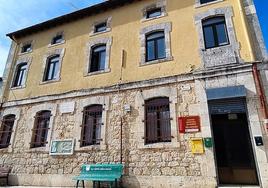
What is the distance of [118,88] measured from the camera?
353 inches

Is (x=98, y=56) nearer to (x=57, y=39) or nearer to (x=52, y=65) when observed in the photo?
(x=52, y=65)

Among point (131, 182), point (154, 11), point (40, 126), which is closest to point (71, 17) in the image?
point (154, 11)

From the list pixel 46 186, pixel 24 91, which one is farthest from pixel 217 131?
pixel 24 91

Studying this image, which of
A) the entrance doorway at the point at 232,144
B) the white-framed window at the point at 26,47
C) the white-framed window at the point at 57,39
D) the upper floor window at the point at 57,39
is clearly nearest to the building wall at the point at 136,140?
the entrance doorway at the point at 232,144

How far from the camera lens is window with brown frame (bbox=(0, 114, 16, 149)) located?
1058 cm

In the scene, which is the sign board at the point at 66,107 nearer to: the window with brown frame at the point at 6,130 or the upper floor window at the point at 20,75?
the window with brown frame at the point at 6,130

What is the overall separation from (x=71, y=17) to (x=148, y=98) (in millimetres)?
6856

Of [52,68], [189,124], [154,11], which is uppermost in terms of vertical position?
[154,11]

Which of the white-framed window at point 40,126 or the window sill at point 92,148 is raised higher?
the white-framed window at point 40,126

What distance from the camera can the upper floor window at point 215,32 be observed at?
817 centimetres

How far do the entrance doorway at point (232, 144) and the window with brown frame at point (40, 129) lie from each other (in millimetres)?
7287

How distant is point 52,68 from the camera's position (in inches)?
447

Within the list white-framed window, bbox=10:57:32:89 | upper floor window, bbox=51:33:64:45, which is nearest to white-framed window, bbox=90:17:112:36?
upper floor window, bbox=51:33:64:45

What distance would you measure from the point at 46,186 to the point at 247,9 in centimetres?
1061
